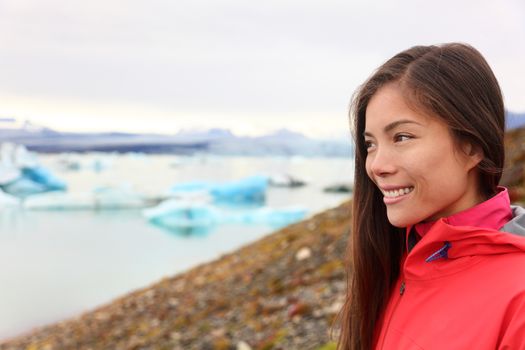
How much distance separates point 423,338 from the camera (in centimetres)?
131

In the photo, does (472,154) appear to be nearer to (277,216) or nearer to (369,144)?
(369,144)

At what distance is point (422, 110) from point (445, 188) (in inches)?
8.0

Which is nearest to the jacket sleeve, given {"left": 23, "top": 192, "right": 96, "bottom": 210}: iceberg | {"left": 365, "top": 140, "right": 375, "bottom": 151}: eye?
{"left": 365, "top": 140, "right": 375, "bottom": 151}: eye

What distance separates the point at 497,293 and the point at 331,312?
13.1ft

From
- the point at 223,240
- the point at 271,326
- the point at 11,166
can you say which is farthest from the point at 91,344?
the point at 11,166

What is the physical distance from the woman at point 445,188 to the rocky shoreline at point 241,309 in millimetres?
2410

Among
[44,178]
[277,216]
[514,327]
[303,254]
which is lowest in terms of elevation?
[277,216]

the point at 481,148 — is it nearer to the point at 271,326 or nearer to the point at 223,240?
the point at 271,326

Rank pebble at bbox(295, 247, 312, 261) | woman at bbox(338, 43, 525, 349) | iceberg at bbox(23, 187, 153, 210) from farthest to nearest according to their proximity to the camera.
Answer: iceberg at bbox(23, 187, 153, 210)
pebble at bbox(295, 247, 312, 261)
woman at bbox(338, 43, 525, 349)

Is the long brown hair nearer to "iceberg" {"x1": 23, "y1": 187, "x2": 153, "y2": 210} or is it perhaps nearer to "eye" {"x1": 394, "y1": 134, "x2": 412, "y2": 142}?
"eye" {"x1": 394, "y1": 134, "x2": 412, "y2": 142}

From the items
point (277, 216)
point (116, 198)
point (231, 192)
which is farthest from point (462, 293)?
point (231, 192)

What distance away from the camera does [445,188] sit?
53.8 inches

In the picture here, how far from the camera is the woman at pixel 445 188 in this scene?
4.01 feet

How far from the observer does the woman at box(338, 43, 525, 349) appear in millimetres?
1222
